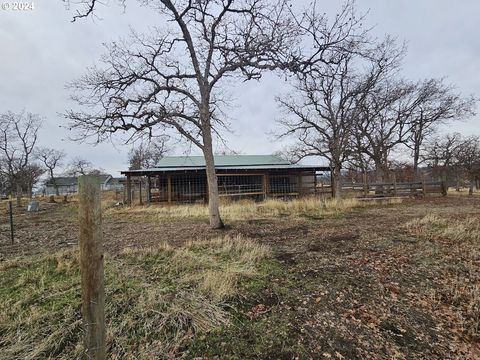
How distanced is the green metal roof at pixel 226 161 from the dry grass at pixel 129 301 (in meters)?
16.9

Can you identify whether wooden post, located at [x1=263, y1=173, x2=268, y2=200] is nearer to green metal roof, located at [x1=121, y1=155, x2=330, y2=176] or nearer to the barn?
the barn

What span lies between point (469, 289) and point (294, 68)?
6.69 m

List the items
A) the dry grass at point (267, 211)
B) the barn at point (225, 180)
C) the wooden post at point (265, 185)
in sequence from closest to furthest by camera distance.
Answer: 1. the dry grass at point (267, 211)
2. the barn at point (225, 180)
3. the wooden post at point (265, 185)

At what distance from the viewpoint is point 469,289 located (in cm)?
400

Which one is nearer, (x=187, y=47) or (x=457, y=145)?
(x=187, y=47)

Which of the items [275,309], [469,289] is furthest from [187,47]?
[469,289]

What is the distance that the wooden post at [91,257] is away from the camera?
1.95 m

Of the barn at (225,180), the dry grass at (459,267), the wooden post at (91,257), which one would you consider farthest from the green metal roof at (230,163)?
the wooden post at (91,257)

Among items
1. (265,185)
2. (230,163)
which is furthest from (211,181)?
(230,163)

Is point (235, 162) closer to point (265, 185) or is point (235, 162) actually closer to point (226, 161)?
point (226, 161)

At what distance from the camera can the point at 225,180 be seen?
21.5 metres

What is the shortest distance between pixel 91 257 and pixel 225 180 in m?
19.6

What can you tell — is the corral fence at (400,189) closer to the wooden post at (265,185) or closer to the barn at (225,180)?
the barn at (225,180)

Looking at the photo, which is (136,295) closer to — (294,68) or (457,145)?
(294,68)
